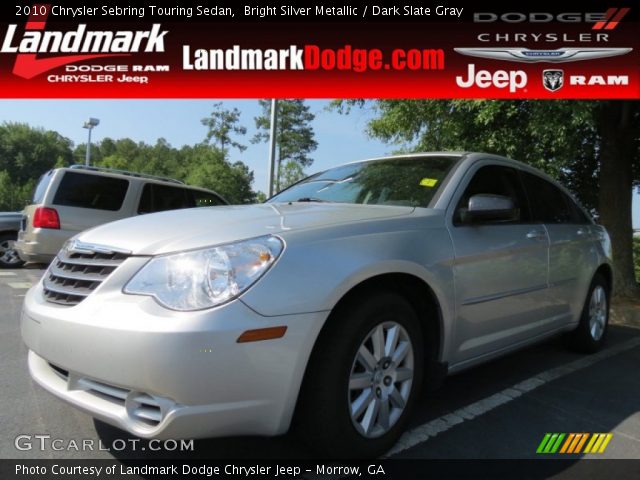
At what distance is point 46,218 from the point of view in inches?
297

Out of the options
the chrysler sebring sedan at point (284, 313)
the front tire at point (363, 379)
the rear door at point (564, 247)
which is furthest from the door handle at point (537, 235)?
the front tire at point (363, 379)

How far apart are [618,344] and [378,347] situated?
3.77 m

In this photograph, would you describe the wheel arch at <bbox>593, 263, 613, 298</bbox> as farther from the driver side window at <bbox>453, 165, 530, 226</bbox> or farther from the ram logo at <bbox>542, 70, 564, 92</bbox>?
the ram logo at <bbox>542, 70, 564, 92</bbox>

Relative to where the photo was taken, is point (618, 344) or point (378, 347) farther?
point (618, 344)

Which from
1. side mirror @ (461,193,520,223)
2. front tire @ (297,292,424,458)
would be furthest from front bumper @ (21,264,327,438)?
side mirror @ (461,193,520,223)

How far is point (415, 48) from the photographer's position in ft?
24.3

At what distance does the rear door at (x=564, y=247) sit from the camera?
3.68 meters

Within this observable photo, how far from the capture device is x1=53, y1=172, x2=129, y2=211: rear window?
25.4ft

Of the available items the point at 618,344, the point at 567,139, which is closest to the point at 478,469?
the point at 618,344

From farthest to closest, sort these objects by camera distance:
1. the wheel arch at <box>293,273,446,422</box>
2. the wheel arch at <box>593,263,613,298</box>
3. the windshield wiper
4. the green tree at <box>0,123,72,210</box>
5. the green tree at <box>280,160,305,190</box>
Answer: the green tree at <box>0,123,72,210</box>, the green tree at <box>280,160,305,190</box>, the wheel arch at <box>593,263,613,298</box>, the windshield wiper, the wheel arch at <box>293,273,446,422</box>

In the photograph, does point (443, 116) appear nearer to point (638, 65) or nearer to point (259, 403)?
point (638, 65)

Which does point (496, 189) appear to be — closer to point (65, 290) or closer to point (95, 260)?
point (95, 260)

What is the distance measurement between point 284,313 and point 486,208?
1.46m

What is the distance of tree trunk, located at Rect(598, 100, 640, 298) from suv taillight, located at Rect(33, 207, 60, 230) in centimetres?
818
